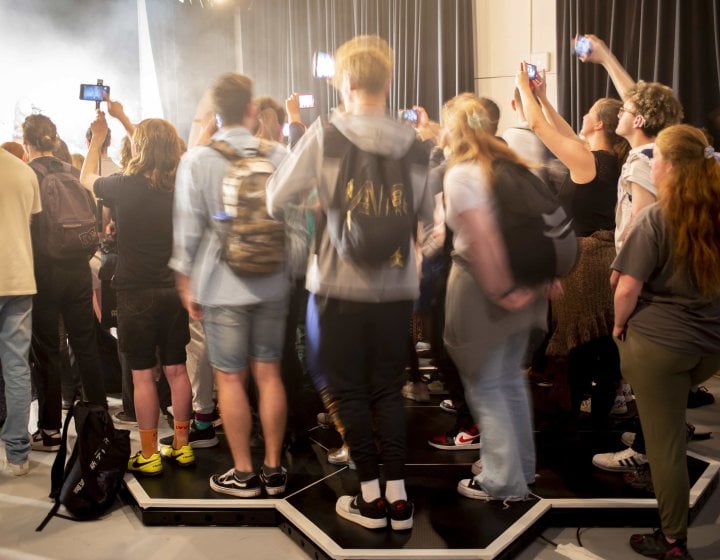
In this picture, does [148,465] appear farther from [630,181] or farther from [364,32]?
[364,32]

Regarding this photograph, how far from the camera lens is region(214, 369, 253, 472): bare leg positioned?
2.40 m

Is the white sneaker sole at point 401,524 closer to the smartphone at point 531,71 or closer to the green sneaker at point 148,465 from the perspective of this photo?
the green sneaker at point 148,465

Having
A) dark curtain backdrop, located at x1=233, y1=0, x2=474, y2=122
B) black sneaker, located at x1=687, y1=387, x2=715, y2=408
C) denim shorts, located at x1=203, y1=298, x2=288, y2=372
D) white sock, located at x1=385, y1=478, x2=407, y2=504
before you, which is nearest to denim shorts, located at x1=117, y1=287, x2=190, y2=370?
denim shorts, located at x1=203, y1=298, x2=288, y2=372

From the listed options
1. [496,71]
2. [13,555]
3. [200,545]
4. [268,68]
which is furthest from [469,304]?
[268,68]

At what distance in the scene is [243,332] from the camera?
2.37m

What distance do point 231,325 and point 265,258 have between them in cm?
26

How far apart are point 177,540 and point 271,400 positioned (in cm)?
57

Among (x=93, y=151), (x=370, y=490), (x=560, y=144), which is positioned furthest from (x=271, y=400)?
(x=93, y=151)

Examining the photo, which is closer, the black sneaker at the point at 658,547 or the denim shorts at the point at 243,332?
the black sneaker at the point at 658,547

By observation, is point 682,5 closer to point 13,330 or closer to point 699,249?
point 699,249

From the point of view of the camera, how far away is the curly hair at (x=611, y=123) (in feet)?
9.76

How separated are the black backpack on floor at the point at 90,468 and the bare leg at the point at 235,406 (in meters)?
0.50

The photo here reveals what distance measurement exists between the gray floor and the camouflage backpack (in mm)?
912

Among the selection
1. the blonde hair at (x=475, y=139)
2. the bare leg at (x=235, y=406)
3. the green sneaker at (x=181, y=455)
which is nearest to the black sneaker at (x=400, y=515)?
the bare leg at (x=235, y=406)
